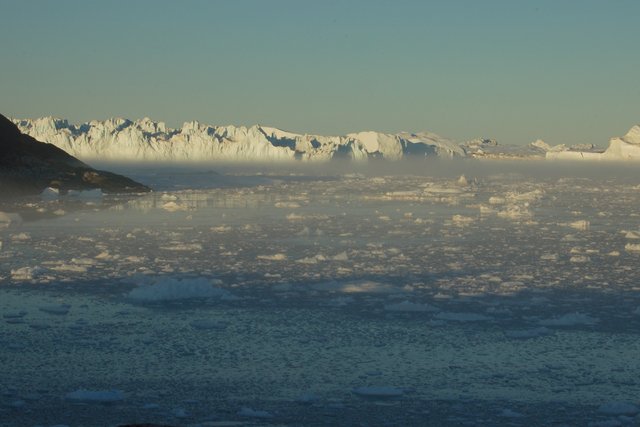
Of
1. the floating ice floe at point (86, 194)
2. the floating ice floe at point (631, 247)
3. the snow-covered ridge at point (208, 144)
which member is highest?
the snow-covered ridge at point (208, 144)

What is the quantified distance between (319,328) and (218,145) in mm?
141795

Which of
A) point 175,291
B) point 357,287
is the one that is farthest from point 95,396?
point 357,287

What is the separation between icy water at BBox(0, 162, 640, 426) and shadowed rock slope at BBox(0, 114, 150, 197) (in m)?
18.5

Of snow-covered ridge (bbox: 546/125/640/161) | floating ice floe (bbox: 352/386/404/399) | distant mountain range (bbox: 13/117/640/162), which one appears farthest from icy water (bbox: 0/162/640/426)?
snow-covered ridge (bbox: 546/125/640/161)

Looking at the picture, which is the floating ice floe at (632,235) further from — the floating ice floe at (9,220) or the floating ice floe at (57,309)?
the floating ice floe at (9,220)

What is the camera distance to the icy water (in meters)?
6.15

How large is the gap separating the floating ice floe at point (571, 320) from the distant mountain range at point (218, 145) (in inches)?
4804

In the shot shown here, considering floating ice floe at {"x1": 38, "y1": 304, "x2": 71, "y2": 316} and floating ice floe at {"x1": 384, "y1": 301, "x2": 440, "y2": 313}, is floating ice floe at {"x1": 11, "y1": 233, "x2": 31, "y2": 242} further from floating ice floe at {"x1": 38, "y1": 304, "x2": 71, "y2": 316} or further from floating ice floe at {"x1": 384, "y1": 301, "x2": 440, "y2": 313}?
floating ice floe at {"x1": 384, "y1": 301, "x2": 440, "y2": 313}

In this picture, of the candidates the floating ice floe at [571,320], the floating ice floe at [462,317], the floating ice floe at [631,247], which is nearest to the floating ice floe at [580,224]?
the floating ice floe at [631,247]

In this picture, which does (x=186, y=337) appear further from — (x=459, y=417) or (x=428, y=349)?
(x=459, y=417)

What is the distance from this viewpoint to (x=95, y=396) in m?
6.26

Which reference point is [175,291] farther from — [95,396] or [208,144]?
[208,144]

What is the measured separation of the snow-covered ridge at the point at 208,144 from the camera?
140375mm

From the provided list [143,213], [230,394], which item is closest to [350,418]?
[230,394]
